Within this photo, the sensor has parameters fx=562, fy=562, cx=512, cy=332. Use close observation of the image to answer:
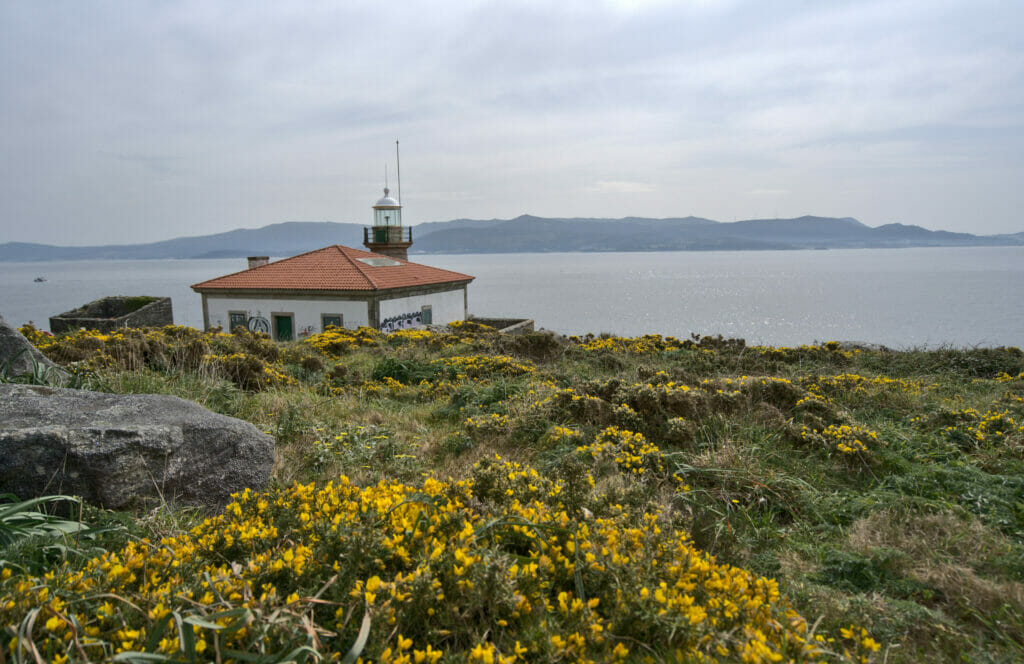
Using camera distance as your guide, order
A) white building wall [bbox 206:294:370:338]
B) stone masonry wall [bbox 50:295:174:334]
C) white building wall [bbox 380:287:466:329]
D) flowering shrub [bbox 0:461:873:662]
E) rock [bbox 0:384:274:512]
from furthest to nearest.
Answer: stone masonry wall [bbox 50:295:174:334] → white building wall [bbox 380:287:466:329] → white building wall [bbox 206:294:370:338] → rock [bbox 0:384:274:512] → flowering shrub [bbox 0:461:873:662]

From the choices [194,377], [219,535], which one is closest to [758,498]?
[219,535]

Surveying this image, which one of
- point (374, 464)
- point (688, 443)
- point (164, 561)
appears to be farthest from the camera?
point (688, 443)

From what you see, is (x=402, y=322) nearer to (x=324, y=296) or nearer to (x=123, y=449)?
(x=324, y=296)

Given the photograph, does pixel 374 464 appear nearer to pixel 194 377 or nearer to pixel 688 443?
pixel 688 443

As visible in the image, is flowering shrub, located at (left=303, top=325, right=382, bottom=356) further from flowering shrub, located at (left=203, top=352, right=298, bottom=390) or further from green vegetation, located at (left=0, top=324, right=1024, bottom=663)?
green vegetation, located at (left=0, top=324, right=1024, bottom=663)

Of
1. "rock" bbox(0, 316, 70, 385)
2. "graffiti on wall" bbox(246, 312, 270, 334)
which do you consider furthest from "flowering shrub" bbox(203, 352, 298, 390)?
"graffiti on wall" bbox(246, 312, 270, 334)

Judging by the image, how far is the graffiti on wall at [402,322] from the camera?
92.1 ft

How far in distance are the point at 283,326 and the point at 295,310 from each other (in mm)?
1194

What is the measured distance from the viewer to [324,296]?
28016 millimetres

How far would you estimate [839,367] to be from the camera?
38.3ft

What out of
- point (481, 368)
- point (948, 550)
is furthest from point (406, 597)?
point (481, 368)

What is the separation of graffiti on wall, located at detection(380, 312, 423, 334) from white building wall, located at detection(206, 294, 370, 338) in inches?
38.4

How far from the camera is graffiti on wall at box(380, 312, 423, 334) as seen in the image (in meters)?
28.1

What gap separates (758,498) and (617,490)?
1.35m
